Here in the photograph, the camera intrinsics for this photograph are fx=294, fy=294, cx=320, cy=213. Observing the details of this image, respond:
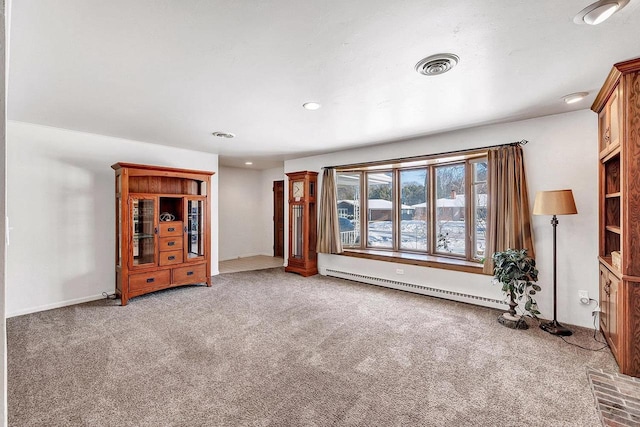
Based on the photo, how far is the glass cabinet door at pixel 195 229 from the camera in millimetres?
4754

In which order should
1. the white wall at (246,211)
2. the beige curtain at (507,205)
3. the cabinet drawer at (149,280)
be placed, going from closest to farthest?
the beige curtain at (507,205)
the cabinet drawer at (149,280)
the white wall at (246,211)

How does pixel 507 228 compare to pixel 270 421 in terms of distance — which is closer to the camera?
pixel 270 421

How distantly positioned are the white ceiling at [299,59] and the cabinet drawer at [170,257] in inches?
75.9

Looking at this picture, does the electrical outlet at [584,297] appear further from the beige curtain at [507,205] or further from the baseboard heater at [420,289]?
the baseboard heater at [420,289]

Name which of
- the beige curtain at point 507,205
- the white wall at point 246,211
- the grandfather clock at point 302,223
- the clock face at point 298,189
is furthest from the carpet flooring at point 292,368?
the white wall at point 246,211

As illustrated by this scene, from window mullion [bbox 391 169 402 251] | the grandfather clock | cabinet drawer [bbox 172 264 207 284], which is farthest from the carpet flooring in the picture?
the grandfather clock

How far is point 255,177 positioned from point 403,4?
688 centimetres

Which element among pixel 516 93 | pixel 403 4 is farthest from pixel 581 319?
pixel 403 4

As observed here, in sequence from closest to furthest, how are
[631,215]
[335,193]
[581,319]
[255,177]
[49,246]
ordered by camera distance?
[631,215], [581,319], [49,246], [335,193], [255,177]

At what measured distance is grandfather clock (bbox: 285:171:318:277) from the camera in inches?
223

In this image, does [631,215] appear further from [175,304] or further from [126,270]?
[126,270]

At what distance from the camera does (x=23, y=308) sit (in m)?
3.64

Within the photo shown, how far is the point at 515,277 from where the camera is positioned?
316cm

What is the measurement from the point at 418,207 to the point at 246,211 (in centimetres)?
470
